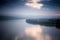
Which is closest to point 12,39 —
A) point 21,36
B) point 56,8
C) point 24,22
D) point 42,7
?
point 21,36

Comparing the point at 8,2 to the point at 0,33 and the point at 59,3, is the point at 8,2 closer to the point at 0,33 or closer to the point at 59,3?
the point at 0,33

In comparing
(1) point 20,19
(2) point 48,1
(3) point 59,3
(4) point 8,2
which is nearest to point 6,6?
(4) point 8,2

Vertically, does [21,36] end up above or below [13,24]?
below

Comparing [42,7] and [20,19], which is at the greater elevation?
[42,7]

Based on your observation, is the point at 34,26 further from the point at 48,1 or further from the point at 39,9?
the point at 48,1

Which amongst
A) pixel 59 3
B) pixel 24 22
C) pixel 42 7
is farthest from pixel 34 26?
pixel 59 3

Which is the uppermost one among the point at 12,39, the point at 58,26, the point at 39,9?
the point at 39,9
